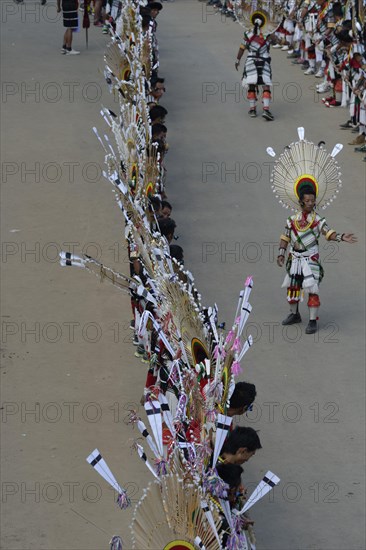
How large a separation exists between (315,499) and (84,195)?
250 inches

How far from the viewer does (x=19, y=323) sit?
10156 millimetres

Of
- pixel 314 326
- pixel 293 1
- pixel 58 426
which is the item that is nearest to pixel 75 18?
pixel 293 1

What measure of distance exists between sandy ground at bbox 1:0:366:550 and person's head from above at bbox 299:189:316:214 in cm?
107

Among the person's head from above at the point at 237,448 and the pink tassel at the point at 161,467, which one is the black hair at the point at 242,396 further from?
A: the pink tassel at the point at 161,467

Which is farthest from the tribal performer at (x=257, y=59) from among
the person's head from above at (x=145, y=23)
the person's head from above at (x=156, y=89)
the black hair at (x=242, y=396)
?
the black hair at (x=242, y=396)

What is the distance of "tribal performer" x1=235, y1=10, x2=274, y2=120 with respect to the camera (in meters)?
15.3

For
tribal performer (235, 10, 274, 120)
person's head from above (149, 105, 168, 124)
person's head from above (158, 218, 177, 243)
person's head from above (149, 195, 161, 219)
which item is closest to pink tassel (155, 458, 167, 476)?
person's head from above (158, 218, 177, 243)

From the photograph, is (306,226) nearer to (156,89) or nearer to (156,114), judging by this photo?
(156,114)

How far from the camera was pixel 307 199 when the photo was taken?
954cm

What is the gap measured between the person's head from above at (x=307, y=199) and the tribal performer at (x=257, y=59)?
6.02 meters

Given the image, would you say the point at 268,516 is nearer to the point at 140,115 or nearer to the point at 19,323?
the point at 19,323

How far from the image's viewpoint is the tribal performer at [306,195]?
9.59 meters

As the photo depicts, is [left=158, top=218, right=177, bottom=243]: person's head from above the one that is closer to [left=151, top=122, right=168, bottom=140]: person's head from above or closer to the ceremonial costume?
the ceremonial costume

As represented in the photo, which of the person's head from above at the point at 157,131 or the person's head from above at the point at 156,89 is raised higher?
the person's head from above at the point at 156,89
